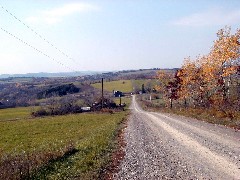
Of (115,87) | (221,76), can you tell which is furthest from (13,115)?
(115,87)

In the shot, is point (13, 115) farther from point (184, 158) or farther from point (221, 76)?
point (184, 158)

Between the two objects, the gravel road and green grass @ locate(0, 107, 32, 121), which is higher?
the gravel road

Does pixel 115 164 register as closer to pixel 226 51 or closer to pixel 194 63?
pixel 226 51

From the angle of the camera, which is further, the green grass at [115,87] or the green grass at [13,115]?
the green grass at [115,87]

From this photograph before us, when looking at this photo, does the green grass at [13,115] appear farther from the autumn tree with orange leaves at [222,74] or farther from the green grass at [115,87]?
the green grass at [115,87]

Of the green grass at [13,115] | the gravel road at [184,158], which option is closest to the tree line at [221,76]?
the gravel road at [184,158]

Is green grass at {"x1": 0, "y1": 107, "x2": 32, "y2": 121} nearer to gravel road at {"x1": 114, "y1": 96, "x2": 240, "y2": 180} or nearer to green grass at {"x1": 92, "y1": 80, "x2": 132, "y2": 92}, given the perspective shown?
gravel road at {"x1": 114, "y1": 96, "x2": 240, "y2": 180}

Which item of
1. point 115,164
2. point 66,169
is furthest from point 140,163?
point 66,169

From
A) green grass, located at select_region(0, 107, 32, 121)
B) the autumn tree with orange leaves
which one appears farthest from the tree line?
green grass, located at select_region(0, 107, 32, 121)

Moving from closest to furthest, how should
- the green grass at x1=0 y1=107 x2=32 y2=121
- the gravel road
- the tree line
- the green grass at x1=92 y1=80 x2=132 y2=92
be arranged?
the gravel road, the tree line, the green grass at x1=0 y1=107 x2=32 y2=121, the green grass at x1=92 y1=80 x2=132 y2=92

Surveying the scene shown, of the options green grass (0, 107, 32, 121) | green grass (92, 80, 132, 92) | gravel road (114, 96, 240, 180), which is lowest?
green grass (0, 107, 32, 121)

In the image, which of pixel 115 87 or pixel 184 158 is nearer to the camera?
pixel 184 158

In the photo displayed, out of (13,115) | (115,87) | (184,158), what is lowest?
(13,115)

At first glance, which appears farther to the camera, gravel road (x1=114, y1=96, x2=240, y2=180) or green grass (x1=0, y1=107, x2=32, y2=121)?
green grass (x1=0, y1=107, x2=32, y2=121)
